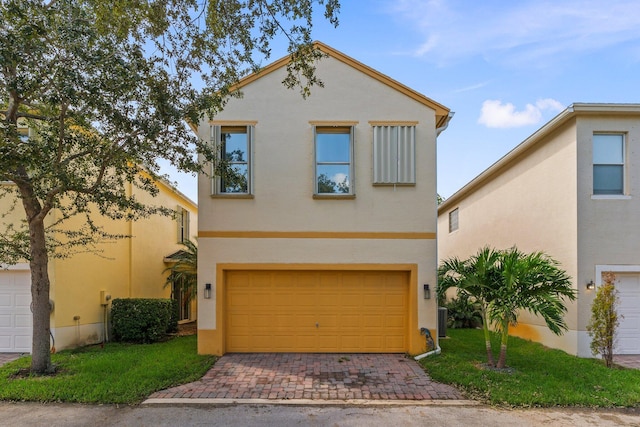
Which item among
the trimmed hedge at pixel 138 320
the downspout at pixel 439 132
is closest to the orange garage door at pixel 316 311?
the downspout at pixel 439 132

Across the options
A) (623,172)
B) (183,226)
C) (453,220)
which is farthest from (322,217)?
(453,220)

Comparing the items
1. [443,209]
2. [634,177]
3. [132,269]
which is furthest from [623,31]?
[132,269]

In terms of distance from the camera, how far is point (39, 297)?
275 inches

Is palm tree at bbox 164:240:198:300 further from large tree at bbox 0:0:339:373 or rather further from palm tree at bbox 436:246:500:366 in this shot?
palm tree at bbox 436:246:500:366

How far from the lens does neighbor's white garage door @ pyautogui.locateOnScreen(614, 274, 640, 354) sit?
335 inches

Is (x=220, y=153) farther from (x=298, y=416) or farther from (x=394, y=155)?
(x=298, y=416)

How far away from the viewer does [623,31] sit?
837 centimetres

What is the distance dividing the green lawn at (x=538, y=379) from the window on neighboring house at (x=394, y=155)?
159 inches

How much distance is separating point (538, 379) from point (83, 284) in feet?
34.1

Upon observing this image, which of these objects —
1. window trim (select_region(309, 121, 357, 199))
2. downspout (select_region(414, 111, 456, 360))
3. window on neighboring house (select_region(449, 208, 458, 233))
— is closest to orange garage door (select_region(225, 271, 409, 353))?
downspout (select_region(414, 111, 456, 360))

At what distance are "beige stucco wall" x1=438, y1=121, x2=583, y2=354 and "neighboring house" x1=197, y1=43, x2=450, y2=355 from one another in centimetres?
321

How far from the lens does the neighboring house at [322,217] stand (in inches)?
338

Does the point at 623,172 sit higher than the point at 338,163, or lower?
lower

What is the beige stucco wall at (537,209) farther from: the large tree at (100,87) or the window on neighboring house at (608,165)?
the large tree at (100,87)
